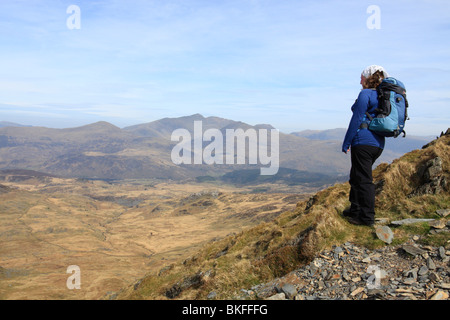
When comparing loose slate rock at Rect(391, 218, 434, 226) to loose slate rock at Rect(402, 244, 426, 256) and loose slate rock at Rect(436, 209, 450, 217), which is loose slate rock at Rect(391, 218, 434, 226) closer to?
loose slate rock at Rect(436, 209, 450, 217)

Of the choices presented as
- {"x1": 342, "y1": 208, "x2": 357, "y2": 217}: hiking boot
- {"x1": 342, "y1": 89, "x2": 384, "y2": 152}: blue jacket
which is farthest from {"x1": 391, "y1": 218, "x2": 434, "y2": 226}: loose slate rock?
{"x1": 342, "y1": 89, "x2": 384, "y2": 152}: blue jacket

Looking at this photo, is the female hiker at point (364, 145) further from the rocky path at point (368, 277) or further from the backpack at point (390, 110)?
the rocky path at point (368, 277)

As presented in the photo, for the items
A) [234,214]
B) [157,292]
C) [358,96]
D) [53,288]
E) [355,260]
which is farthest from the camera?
[234,214]

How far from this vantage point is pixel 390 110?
329 inches

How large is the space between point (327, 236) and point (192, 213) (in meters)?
188

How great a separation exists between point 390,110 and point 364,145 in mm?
1195

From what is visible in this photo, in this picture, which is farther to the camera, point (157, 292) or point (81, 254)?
point (81, 254)

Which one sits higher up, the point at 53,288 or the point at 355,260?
the point at 355,260

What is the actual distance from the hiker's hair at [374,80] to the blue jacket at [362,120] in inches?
21.6

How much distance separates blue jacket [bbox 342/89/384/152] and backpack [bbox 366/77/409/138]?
5.4 inches

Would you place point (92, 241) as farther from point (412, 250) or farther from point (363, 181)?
point (412, 250)
